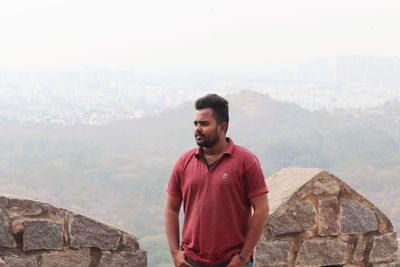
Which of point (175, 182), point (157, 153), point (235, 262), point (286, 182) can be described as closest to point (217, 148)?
point (175, 182)

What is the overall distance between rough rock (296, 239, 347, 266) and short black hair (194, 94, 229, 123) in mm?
Answer: 1286

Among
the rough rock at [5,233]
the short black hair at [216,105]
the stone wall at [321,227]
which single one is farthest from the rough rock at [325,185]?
the rough rock at [5,233]

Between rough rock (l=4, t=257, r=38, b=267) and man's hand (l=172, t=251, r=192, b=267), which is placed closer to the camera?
man's hand (l=172, t=251, r=192, b=267)

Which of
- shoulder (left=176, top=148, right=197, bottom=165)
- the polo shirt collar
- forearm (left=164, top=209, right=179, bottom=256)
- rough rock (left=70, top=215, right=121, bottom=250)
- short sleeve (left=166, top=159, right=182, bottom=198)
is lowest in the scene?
rough rock (left=70, top=215, right=121, bottom=250)

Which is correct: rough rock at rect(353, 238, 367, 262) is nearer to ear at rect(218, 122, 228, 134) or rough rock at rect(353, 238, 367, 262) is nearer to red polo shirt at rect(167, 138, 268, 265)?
red polo shirt at rect(167, 138, 268, 265)

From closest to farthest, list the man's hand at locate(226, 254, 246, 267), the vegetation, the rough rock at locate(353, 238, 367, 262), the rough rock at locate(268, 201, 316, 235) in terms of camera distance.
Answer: the man's hand at locate(226, 254, 246, 267) < the rough rock at locate(268, 201, 316, 235) < the rough rock at locate(353, 238, 367, 262) < the vegetation

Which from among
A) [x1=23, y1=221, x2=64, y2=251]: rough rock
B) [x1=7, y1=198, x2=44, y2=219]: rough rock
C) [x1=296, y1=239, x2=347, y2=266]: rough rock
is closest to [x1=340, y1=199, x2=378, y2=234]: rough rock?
[x1=296, y1=239, x2=347, y2=266]: rough rock

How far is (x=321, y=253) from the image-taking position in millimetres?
4016

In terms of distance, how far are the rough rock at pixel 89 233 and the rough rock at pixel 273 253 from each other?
83 centimetres

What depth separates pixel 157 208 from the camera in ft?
238

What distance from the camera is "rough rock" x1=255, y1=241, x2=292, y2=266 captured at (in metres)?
3.86

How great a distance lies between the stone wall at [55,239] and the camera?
143 inches

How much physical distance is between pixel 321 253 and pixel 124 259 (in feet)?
3.83

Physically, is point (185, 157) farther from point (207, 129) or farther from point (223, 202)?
point (223, 202)
